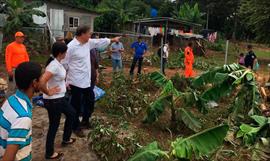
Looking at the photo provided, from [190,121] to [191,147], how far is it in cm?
259

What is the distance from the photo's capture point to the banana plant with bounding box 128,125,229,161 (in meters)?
4.45

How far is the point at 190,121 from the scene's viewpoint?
7086 mm

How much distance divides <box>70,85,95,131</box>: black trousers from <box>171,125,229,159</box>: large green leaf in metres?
2.23

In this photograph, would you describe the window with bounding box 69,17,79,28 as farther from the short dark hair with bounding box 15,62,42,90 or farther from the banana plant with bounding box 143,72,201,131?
the short dark hair with bounding box 15,62,42,90

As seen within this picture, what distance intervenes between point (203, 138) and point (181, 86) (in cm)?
634

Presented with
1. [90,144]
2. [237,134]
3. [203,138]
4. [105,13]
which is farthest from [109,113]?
[105,13]

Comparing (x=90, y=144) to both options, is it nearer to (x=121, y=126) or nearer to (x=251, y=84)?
(x=121, y=126)

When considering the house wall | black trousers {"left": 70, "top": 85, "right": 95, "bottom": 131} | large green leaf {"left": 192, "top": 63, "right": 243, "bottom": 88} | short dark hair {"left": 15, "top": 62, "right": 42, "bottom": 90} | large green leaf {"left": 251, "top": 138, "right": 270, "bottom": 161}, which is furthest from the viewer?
the house wall

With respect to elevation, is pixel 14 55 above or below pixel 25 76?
below

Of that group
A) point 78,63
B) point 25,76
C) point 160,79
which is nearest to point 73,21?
point 160,79

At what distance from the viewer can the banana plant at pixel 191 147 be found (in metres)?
4.45

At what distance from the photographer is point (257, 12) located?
26.9 m

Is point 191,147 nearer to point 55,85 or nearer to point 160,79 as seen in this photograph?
point 55,85

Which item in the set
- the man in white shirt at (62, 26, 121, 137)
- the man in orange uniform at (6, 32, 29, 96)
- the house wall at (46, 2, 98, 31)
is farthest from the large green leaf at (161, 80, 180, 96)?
the house wall at (46, 2, 98, 31)
